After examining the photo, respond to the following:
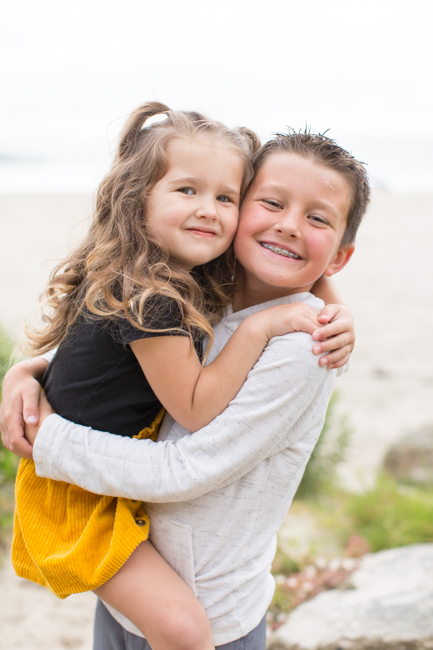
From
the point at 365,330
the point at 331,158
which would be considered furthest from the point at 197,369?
the point at 365,330

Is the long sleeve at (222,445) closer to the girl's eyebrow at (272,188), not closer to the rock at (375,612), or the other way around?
the girl's eyebrow at (272,188)

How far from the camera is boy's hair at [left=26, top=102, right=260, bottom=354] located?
1485mm

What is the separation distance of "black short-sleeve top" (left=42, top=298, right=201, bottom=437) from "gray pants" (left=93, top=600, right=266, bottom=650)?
60cm

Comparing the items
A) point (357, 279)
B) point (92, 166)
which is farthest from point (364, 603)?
point (92, 166)

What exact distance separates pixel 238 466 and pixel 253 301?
570 mm

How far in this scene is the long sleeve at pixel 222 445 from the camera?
1.37 metres

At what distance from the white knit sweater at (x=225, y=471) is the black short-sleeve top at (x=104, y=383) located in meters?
0.07

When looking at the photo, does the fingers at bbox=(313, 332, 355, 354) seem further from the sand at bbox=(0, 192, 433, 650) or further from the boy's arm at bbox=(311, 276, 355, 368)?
the sand at bbox=(0, 192, 433, 650)

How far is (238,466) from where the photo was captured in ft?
4.53

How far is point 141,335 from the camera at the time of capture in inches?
55.6

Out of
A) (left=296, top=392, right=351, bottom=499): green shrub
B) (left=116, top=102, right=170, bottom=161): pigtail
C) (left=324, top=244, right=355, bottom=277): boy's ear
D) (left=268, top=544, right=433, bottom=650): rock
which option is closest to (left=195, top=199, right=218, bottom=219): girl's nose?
(left=116, top=102, right=170, bottom=161): pigtail

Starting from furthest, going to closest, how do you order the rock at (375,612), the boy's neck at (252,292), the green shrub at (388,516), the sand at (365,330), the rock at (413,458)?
the rock at (413,458) < the green shrub at (388,516) < the sand at (365,330) < the rock at (375,612) < the boy's neck at (252,292)

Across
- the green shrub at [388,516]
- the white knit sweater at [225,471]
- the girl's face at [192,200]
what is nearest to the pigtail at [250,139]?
the girl's face at [192,200]

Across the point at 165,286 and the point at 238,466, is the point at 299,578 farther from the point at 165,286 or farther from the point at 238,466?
the point at 165,286
